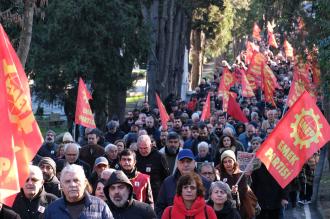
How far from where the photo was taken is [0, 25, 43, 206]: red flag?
750cm

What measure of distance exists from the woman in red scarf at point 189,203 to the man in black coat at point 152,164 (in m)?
3.94

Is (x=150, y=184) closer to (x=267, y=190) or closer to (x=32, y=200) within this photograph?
(x=267, y=190)

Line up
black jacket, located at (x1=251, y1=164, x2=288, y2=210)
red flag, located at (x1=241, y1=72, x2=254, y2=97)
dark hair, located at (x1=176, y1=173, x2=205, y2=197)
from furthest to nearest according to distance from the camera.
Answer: red flag, located at (x1=241, y1=72, x2=254, y2=97) → black jacket, located at (x1=251, y1=164, x2=288, y2=210) → dark hair, located at (x1=176, y1=173, x2=205, y2=197)

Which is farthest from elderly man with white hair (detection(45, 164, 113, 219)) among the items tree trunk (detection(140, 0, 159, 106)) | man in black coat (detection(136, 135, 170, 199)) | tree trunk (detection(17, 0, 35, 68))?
tree trunk (detection(140, 0, 159, 106))

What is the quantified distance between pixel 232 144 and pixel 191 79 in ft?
161

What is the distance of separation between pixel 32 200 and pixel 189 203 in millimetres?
1422

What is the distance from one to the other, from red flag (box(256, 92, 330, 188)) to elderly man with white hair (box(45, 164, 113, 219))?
10.9 feet

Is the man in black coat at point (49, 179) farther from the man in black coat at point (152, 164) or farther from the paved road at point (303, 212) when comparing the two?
the paved road at point (303, 212)

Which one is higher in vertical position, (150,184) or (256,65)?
(256,65)

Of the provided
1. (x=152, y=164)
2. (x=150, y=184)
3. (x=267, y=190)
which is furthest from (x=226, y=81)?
(x=150, y=184)

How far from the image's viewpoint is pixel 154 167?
507 inches

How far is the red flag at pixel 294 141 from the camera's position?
1072 centimetres

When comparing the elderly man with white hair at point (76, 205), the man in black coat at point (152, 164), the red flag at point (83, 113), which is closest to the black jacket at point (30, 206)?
the elderly man with white hair at point (76, 205)

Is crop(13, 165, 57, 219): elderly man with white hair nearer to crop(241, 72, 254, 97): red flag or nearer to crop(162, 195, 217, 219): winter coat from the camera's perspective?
crop(162, 195, 217, 219): winter coat
